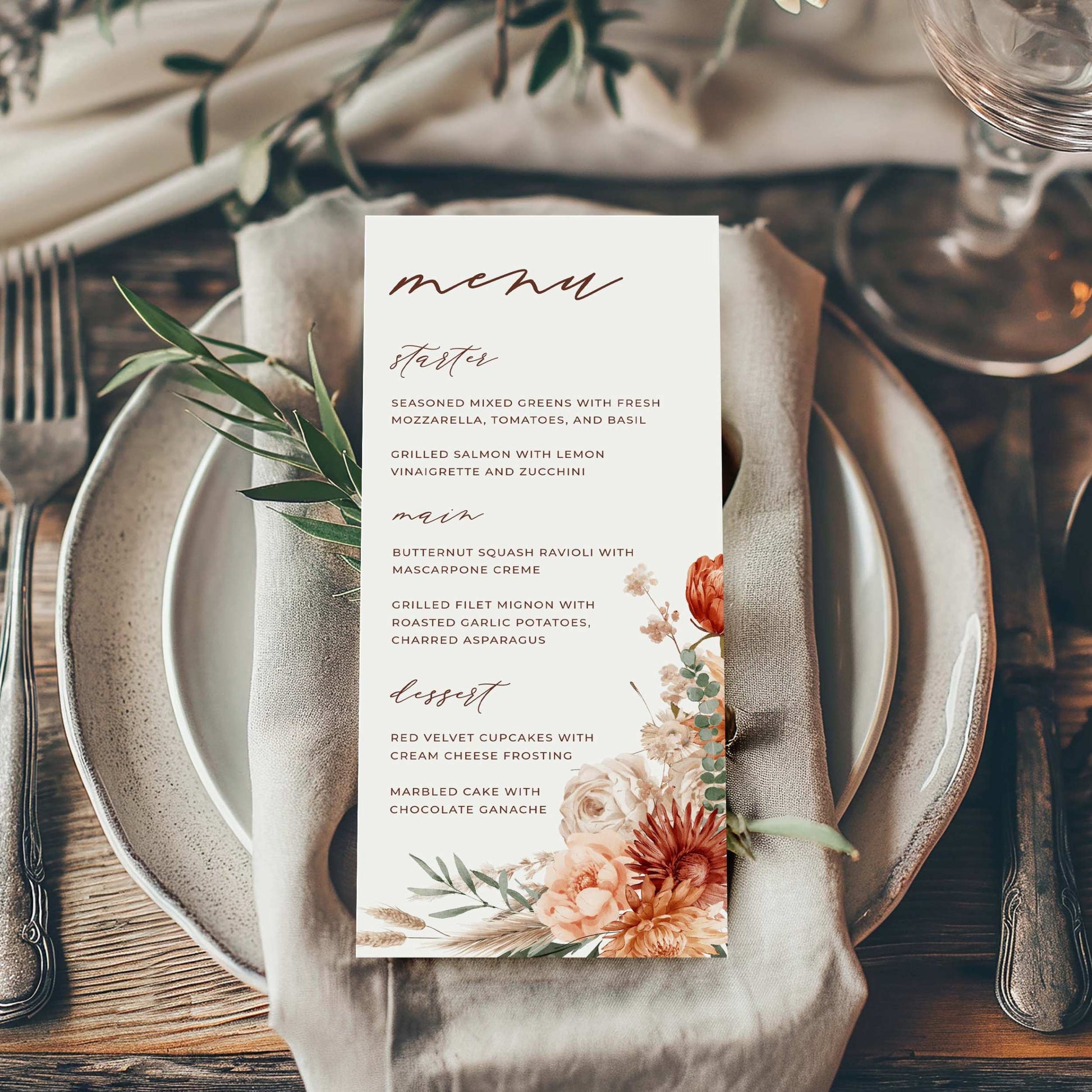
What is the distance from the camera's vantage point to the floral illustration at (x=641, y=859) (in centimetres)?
32

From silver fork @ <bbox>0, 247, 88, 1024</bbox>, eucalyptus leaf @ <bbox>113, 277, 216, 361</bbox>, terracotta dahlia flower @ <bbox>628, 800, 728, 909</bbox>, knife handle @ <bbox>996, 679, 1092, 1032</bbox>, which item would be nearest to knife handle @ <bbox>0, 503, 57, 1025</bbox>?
silver fork @ <bbox>0, 247, 88, 1024</bbox>

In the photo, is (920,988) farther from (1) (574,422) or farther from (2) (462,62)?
(2) (462,62)

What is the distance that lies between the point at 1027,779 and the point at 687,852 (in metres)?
0.14

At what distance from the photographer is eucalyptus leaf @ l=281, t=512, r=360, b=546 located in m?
0.34

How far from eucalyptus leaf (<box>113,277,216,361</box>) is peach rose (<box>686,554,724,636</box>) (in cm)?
20

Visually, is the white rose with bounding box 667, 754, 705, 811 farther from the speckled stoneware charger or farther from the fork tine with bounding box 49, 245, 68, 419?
the fork tine with bounding box 49, 245, 68, 419

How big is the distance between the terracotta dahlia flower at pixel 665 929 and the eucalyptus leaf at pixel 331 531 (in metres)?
0.16

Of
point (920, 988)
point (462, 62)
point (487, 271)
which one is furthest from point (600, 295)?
point (920, 988)

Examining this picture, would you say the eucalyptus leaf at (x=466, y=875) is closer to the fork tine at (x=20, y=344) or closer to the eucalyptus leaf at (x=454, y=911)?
the eucalyptus leaf at (x=454, y=911)

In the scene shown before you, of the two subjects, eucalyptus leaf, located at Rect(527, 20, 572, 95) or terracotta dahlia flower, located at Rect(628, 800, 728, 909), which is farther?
eucalyptus leaf, located at Rect(527, 20, 572, 95)

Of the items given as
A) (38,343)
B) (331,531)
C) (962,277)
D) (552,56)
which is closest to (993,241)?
(962,277)

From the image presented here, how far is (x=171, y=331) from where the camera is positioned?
1.18 feet

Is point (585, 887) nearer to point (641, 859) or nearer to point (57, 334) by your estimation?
point (641, 859)

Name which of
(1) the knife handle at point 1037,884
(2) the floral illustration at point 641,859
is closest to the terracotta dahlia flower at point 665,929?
(2) the floral illustration at point 641,859
